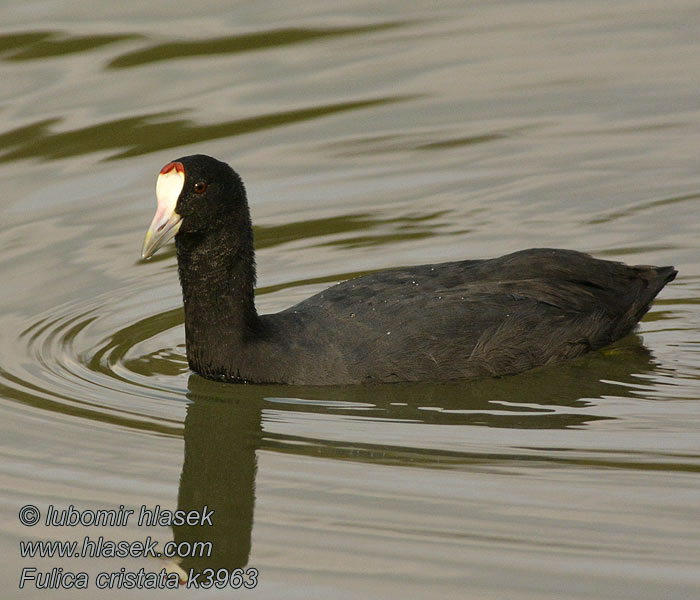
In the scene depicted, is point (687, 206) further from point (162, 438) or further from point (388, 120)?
point (162, 438)

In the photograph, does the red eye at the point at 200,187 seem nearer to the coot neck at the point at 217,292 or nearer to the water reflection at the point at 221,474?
the coot neck at the point at 217,292

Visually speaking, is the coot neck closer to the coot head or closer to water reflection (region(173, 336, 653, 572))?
the coot head

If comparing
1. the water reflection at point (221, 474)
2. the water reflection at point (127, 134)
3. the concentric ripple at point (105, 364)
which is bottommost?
the water reflection at point (221, 474)

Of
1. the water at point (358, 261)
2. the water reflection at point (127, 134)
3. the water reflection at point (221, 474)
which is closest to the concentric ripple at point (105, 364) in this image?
the water at point (358, 261)

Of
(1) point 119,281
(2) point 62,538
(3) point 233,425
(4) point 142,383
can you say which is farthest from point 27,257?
(2) point 62,538

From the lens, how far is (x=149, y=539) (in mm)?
4910

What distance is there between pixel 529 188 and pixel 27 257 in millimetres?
3221

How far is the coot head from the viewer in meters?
6.17

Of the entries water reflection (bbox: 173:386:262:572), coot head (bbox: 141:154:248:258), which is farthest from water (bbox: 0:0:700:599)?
coot head (bbox: 141:154:248:258)

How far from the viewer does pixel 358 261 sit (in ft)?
26.8

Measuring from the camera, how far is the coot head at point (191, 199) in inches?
243

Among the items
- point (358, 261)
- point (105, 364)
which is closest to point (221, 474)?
point (105, 364)

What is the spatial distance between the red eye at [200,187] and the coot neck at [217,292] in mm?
224

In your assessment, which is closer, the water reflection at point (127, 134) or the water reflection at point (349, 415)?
the water reflection at point (349, 415)
